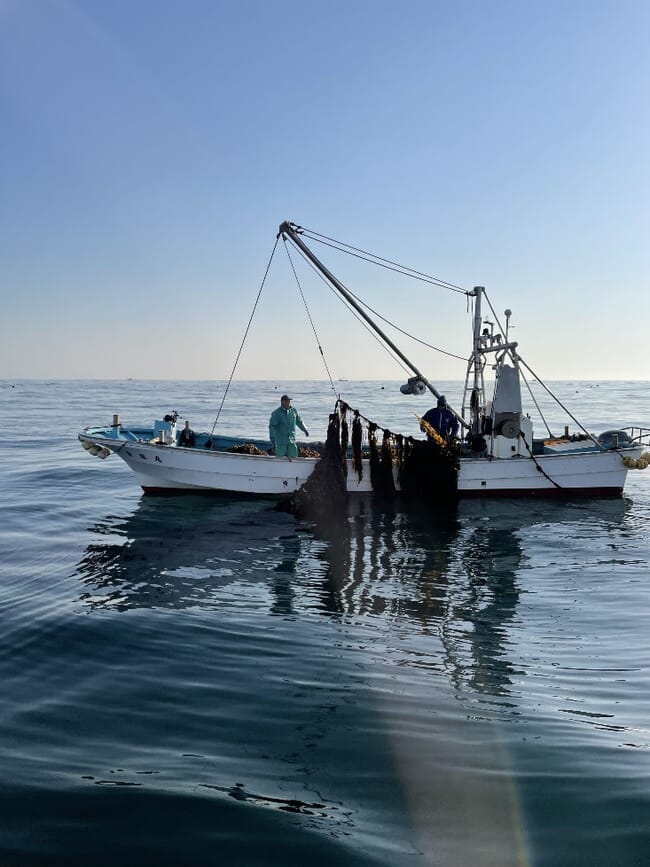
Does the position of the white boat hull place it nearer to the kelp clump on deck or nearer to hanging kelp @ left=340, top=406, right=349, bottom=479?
the kelp clump on deck

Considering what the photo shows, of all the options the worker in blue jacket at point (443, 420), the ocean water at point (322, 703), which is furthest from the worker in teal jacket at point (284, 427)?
the ocean water at point (322, 703)

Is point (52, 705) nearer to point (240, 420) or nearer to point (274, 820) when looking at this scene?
point (274, 820)

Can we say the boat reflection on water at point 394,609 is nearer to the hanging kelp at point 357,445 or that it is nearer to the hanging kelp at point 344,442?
the hanging kelp at point 357,445

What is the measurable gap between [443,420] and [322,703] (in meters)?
14.5

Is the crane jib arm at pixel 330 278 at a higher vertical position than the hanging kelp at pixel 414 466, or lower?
higher

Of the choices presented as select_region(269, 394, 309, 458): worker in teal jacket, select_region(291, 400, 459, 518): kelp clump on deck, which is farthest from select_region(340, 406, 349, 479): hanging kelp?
select_region(269, 394, 309, 458): worker in teal jacket

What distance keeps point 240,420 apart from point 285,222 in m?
37.6

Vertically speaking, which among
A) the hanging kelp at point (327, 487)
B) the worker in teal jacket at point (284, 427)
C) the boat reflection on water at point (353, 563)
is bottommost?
the boat reflection on water at point (353, 563)

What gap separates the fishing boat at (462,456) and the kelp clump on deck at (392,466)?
0.05 m

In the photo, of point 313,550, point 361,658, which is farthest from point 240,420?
point 361,658

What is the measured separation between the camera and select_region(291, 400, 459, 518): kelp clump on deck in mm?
19484

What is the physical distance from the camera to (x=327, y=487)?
1939cm

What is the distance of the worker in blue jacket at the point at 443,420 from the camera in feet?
67.4

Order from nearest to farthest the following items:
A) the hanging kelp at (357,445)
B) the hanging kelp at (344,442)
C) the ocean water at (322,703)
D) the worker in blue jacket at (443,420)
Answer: the ocean water at (322,703) → the hanging kelp at (344,442) → the hanging kelp at (357,445) → the worker in blue jacket at (443,420)
